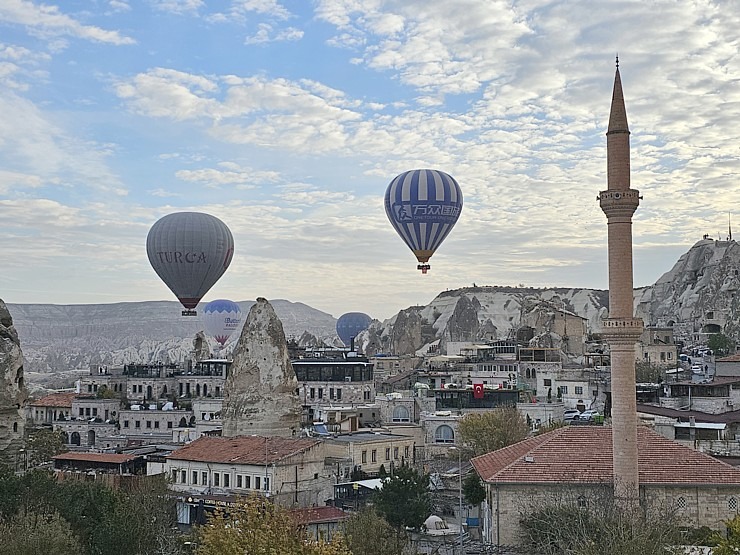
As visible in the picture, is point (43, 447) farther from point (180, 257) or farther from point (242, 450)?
point (180, 257)

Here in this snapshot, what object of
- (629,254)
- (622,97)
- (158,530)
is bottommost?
(158,530)

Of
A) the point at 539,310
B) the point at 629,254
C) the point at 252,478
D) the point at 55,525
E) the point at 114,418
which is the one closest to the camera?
the point at 55,525

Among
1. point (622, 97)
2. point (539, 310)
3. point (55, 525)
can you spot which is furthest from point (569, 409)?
point (539, 310)

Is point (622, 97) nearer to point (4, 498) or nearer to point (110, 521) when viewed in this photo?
point (110, 521)

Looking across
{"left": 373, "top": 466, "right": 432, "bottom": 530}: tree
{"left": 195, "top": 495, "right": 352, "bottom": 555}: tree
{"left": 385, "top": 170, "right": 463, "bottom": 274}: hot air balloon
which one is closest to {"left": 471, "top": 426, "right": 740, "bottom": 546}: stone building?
{"left": 373, "top": 466, "right": 432, "bottom": 530}: tree

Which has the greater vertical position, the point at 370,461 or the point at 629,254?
the point at 629,254

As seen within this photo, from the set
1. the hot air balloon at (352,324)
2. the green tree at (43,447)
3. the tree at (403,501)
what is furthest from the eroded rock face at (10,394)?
the hot air balloon at (352,324)
